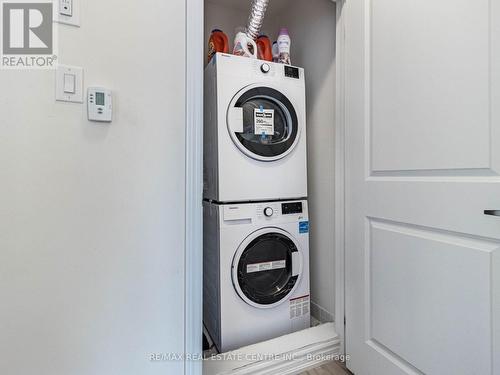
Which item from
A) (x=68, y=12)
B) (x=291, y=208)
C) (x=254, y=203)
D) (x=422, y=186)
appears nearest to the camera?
(x=68, y=12)

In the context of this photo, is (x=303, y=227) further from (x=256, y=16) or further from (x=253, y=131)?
(x=256, y=16)

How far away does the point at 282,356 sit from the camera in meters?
1.34

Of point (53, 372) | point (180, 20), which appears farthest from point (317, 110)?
point (53, 372)

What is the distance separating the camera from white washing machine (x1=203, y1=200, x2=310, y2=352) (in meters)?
1.43

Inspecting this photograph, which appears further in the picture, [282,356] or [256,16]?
[256,16]

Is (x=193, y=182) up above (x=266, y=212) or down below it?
above

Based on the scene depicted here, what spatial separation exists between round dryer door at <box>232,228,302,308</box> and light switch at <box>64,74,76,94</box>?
106cm

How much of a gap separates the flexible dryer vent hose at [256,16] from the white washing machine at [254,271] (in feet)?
3.87

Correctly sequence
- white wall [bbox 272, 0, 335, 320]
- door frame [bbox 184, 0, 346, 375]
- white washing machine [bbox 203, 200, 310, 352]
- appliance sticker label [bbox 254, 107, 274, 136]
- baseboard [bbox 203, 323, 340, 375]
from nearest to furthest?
1. door frame [bbox 184, 0, 346, 375]
2. baseboard [bbox 203, 323, 340, 375]
3. white washing machine [bbox 203, 200, 310, 352]
4. appliance sticker label [bbox 254, 107, 274, 136]
5. white wall [bbox 272, 0, 335, 320]

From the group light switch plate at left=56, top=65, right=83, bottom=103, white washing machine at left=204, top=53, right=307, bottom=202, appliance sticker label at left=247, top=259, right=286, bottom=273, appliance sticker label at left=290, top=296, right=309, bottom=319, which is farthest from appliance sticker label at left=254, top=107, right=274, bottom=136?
appliance sticker label at left=290, top=296, right=309, bottom=319

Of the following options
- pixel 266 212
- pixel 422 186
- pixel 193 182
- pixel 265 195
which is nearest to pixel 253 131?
pixel 265 195

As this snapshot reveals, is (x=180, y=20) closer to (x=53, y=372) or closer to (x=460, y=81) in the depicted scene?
(x=460, y=81)

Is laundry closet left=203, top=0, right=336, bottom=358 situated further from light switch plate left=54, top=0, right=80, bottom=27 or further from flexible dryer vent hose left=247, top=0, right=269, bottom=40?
light switch plate left=54, top=0, right=80, bottom=27

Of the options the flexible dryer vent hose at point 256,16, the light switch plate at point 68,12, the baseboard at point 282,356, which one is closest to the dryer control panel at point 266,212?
the baseboard at point 282,356
